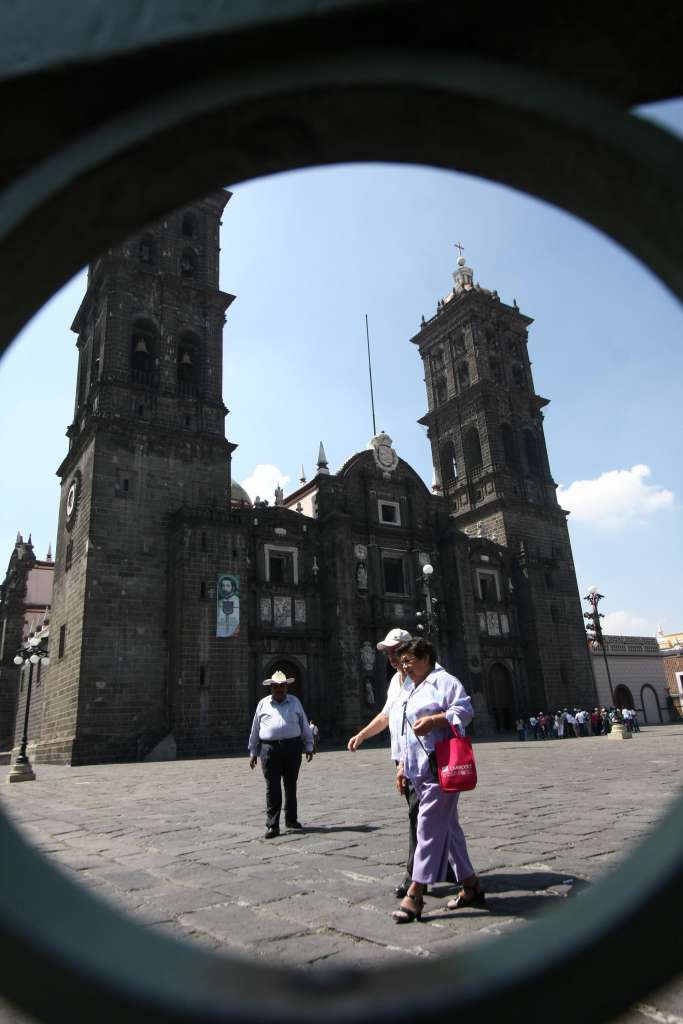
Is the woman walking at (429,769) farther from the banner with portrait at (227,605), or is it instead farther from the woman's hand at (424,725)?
the banner with portrait at (227,605)

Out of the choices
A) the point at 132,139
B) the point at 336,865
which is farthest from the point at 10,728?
the point at 132,139

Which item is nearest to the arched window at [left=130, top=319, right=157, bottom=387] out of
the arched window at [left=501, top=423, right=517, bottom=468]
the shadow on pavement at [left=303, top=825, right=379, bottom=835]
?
the arched window at [left=501, top=423, right=517, bottom=468]

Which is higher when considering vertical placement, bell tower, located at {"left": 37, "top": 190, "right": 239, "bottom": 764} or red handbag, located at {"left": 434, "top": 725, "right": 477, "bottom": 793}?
bell tower, located at {"left": 37, "top": 190, "right": 239, "bottom": 764}

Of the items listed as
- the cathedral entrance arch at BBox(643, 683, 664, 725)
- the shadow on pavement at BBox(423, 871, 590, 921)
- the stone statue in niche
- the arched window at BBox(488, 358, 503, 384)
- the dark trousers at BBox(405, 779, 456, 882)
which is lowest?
the shadow on pavement at BBox(423, 871, 590, 921)

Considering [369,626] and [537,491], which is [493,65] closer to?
[369,626]

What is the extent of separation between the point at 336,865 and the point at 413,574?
2453 centimetres

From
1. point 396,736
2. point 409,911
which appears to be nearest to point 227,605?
point 396,736

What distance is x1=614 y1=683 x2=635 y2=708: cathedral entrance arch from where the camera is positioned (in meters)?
37.4

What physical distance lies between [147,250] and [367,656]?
60.0 ft

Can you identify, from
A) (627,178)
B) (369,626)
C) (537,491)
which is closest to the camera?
(627,178)

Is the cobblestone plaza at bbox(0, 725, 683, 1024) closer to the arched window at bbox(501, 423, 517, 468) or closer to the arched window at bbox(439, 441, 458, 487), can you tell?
the arched window at bbox(501, 423, 517, 468)

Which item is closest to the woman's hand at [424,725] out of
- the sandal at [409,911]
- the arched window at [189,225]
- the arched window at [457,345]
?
the sandal at [409,911]

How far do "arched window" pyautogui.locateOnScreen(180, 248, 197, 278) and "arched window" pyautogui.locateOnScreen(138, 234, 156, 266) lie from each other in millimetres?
1222

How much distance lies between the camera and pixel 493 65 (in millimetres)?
1049
